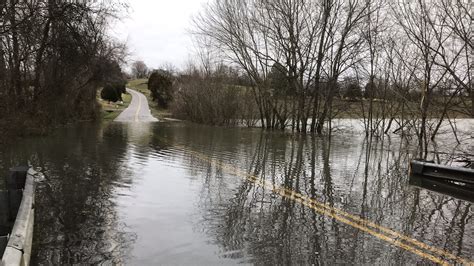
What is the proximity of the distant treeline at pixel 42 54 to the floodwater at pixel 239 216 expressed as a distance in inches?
170

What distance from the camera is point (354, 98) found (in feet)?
133

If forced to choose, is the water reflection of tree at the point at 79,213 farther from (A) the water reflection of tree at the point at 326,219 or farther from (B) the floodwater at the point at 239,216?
(A) the water reflection of tree at the point at 326,219

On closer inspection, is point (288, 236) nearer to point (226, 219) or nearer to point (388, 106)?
point (226, 219)

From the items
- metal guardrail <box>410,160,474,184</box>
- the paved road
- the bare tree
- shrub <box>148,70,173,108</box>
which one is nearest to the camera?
metal guardrail <box>410,160,474,184</box>

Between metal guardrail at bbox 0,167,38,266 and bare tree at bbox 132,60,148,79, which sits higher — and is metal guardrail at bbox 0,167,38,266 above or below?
below

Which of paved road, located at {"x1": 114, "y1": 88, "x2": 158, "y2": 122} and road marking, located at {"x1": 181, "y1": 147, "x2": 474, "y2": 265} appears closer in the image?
road marking, located at {"x1": 181, "y1": 147, "x2": 474, "y2": 265}

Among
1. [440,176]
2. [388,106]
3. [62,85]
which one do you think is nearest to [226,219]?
[440,176]

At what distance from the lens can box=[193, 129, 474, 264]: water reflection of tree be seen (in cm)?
564

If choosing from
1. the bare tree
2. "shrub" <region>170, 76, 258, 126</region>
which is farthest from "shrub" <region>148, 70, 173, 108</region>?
the bare tree

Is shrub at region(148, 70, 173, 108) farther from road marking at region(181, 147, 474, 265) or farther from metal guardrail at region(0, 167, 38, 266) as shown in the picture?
metal guardrail at region(0, 167, 38, 266)

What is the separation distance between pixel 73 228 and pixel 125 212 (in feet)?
3.92

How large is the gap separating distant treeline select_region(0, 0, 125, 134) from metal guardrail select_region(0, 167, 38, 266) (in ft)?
19.4

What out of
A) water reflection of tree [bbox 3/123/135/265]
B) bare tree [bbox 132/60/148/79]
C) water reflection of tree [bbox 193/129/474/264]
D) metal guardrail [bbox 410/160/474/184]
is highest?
bare tree [bbox 132/60/148/79]

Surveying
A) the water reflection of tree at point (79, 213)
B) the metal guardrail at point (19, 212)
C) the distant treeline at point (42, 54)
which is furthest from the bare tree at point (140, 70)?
the metal guardrail at point (19, 212)
